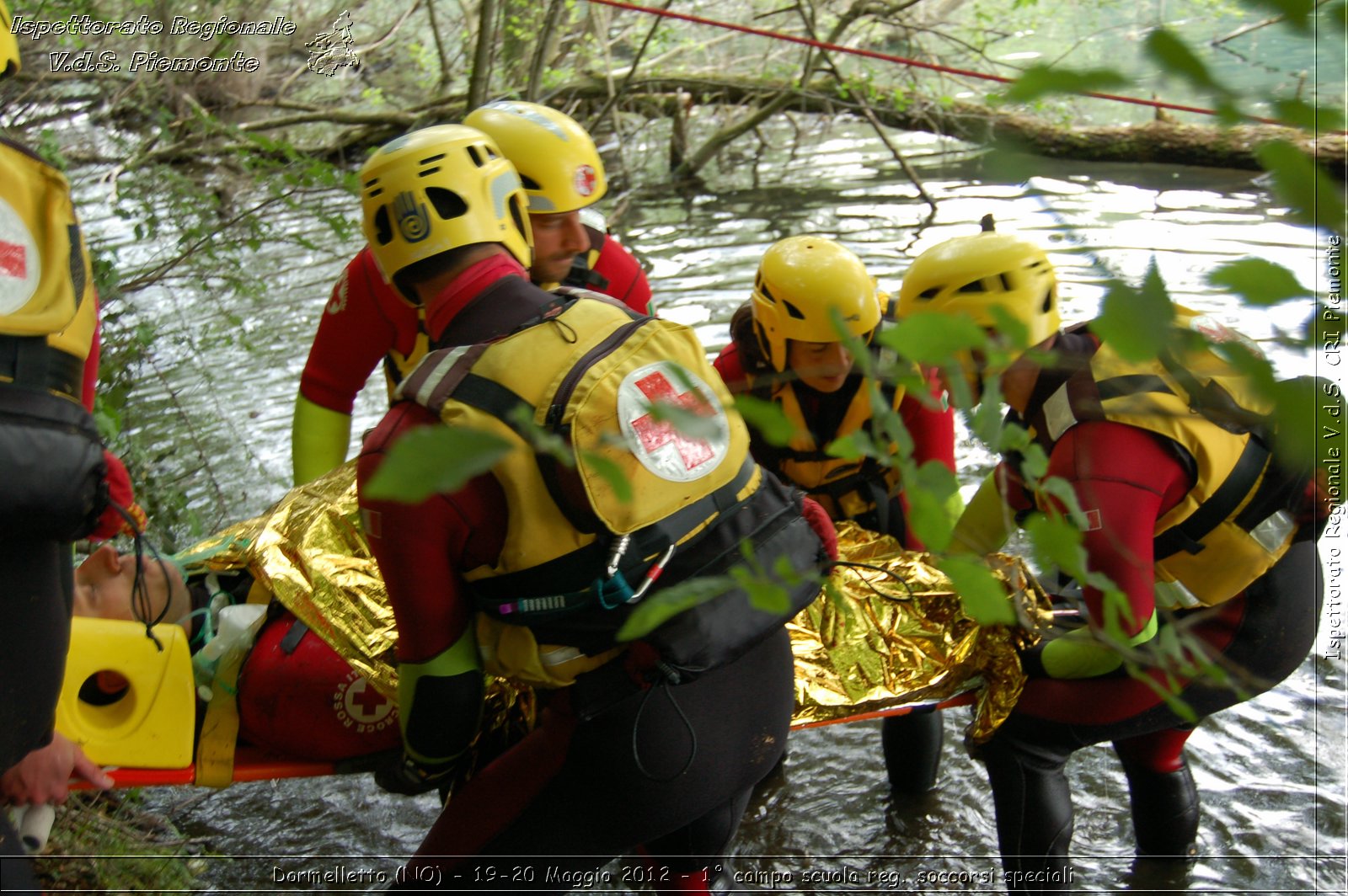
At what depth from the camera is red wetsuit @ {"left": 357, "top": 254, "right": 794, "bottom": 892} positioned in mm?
2186

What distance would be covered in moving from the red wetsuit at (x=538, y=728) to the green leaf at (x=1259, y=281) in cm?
152

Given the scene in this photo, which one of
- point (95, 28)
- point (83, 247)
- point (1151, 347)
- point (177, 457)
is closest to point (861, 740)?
point (83, 247)

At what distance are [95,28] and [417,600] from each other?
22.5ft

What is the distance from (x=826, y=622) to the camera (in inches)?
136

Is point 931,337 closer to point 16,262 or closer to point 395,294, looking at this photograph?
point 16,262

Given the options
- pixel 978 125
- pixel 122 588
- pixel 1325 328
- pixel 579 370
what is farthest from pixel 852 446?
pixel 978 125

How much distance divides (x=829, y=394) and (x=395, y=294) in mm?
1496

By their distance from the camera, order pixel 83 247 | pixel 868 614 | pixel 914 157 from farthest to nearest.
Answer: pixel 914 157 → pixel 868 614 → pixel 83 247

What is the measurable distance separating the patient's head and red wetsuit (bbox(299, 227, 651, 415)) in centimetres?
79

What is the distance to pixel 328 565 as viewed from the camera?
3.22 metres

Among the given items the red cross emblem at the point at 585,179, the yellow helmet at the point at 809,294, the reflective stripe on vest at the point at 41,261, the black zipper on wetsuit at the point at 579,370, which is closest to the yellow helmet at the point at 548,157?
the red cross emblem at the point at 585,179

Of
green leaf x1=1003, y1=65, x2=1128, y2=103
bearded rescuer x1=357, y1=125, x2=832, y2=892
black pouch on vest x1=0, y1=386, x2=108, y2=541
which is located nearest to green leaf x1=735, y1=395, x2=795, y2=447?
green leaf x1=1003, y1=65, x2=1128, y2=103

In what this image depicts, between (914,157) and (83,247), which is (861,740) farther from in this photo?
(914,157)

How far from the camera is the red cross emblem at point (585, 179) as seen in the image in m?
3.68
